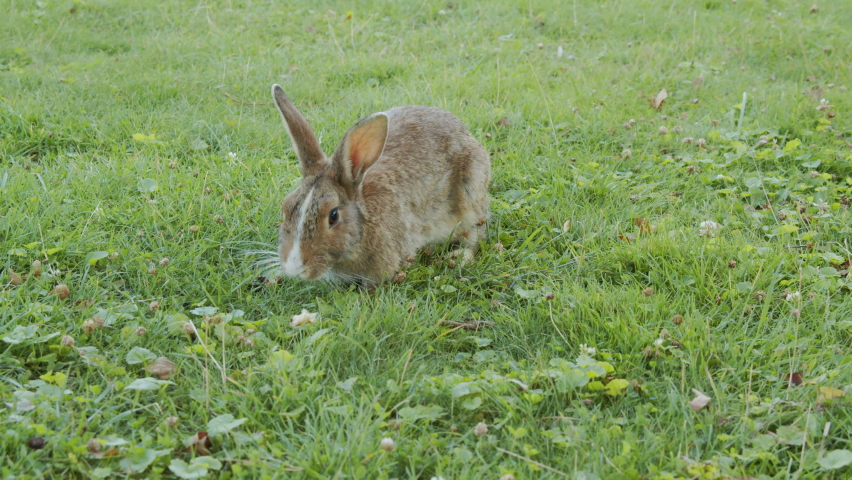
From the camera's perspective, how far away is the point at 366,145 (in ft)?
13.9

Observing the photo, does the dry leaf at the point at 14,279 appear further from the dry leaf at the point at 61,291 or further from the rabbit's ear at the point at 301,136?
the rabbit's ear at the point at 301,136

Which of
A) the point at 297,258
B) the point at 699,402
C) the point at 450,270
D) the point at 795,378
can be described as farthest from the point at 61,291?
the point at 795,378

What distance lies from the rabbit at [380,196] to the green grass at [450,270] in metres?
0.22

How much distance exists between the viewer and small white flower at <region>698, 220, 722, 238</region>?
443cm

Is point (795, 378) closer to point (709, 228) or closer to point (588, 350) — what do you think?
point (588, 350)

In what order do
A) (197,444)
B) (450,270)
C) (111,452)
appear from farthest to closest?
(450,270), (197,444), (111,452)

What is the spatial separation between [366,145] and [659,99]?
11.2 feet

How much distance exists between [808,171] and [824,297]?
190cm

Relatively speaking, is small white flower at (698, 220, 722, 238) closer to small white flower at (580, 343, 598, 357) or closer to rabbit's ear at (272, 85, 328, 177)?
small white flower at (580, 343, 598, 357)

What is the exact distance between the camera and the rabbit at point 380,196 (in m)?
4.07

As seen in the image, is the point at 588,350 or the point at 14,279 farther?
the point at 14,279

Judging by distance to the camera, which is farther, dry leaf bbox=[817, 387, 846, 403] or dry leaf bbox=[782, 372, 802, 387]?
dry leaf bbox=[782, 372, 802, 387]

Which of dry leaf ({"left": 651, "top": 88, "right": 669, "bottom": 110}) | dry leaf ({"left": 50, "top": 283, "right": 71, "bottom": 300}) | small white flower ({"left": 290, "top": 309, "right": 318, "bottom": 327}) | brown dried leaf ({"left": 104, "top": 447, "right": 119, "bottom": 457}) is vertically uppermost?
dry leaf ({"left": 50, "top": 283, "right": 71, "bottom": 300})

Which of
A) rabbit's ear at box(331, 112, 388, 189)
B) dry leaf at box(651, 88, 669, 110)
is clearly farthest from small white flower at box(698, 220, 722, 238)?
dry leaf at box(651, 88, 669, 110)
